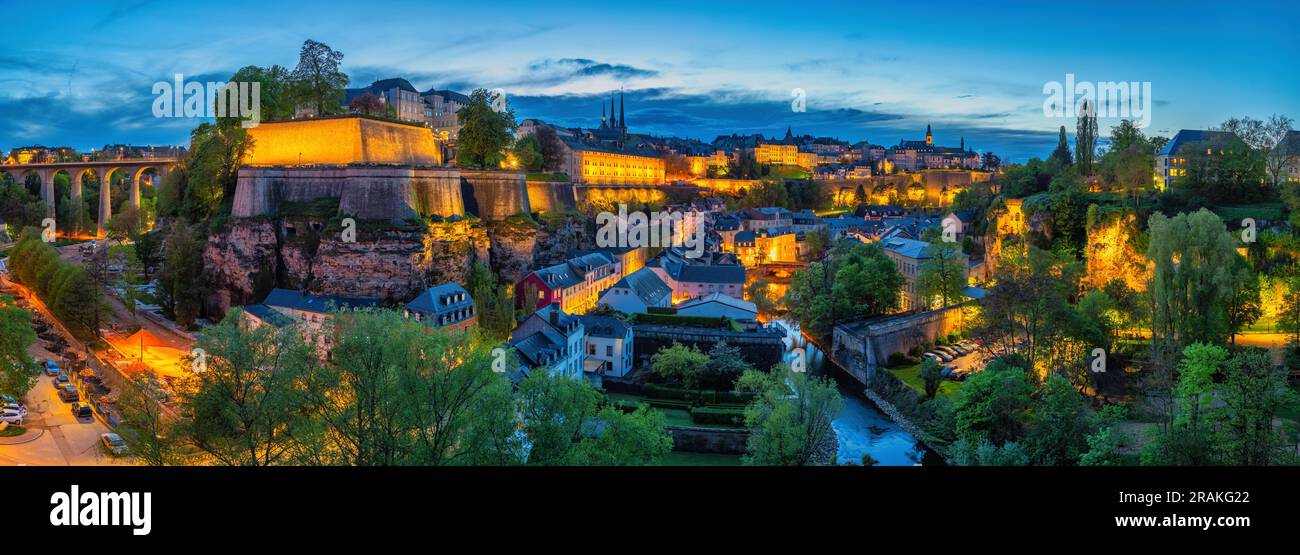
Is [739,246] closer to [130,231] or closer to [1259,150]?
[1259,150]

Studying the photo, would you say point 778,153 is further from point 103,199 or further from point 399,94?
point 103,199

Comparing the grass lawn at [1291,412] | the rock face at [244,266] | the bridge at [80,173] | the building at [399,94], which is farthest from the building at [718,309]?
the bridge at [80,173]

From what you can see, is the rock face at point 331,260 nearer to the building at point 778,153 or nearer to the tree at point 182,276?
the tree at point 182,276

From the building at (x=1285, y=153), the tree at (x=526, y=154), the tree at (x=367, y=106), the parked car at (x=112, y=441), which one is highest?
the tree at (x=367, y=106)

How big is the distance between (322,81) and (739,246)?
92.7 feet

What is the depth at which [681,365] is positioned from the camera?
81.3 feet

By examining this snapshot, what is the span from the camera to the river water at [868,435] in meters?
19.9

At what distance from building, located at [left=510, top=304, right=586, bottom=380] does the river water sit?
791 cm

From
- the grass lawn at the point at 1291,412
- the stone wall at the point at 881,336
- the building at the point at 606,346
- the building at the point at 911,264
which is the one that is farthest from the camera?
the building at the point at 911,264

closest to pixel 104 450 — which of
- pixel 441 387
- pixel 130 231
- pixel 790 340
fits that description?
pixel 441 387

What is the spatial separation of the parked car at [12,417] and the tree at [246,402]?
11.3 m

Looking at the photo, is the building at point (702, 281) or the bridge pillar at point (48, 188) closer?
the building at point (702, 281)

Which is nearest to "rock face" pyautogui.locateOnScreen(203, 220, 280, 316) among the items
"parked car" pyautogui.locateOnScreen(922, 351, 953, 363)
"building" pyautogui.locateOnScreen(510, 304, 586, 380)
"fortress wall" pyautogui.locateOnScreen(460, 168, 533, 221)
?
"fortress wall" pyautogui.locateOnScreen(460, 168, 533, 221)

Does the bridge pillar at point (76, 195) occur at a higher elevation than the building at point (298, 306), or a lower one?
higher
